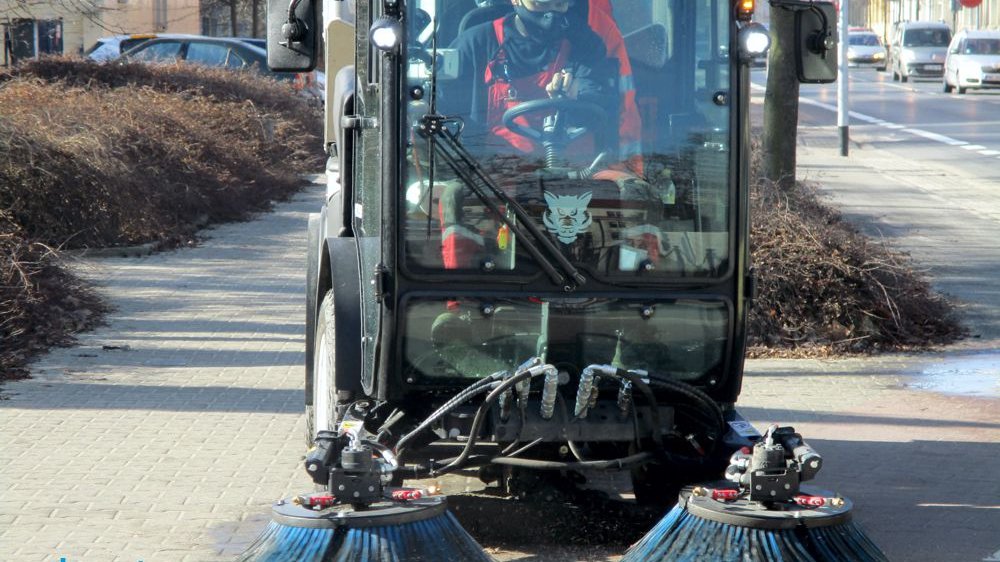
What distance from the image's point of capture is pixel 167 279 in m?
12.9

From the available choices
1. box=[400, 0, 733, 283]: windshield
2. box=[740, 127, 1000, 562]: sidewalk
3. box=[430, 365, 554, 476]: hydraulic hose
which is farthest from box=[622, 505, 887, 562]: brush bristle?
box=[740, 127, 1000, 562]: sidewalk

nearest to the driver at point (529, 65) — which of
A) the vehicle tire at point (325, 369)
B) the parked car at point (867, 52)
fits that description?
the vehicle tire at point (325, 369)

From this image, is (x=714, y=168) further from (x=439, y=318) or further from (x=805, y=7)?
(x=439, y=318)

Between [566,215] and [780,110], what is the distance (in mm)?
8051

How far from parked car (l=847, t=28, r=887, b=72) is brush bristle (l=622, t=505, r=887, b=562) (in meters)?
63.6

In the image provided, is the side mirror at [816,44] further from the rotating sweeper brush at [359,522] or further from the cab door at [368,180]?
the rotating sweeper brush at [359,522]

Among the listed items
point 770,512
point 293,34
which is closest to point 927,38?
point 293,34

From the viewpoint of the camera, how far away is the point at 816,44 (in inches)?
206

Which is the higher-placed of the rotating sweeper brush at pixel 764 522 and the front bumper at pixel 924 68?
the front bumper at pixel 924 68

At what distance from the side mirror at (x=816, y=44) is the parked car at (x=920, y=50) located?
162 ft

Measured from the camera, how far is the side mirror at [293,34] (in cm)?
543

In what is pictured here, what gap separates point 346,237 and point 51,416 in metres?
2.99

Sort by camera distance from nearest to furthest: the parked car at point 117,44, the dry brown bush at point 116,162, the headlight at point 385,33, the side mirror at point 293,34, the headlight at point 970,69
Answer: the headlight at point 385,33, the side mirror at point 293,34, the dry brown bush at point 116,162, the parked car at point 117,44, the headlight at point 970,69

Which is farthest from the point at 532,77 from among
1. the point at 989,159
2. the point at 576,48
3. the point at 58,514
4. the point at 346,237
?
the point at 989,159
